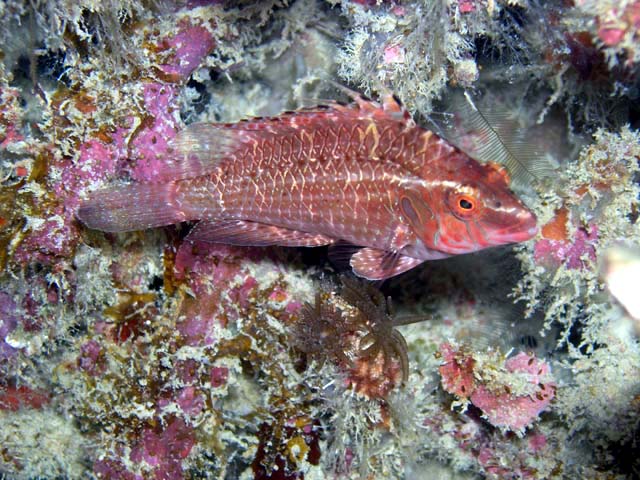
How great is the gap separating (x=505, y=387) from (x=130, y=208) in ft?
12.3

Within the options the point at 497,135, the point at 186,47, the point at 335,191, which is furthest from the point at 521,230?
the point at 186,47

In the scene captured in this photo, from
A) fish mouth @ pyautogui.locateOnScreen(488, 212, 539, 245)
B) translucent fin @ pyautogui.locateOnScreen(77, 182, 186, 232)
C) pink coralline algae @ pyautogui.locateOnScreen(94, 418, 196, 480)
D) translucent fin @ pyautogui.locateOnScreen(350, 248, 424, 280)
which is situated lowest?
pink coralline algae @ pyautogui.locateOnScreen(94, 418, 196, 480)

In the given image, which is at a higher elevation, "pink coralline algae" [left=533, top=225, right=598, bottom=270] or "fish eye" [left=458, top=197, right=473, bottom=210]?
"fish eye" [left=458, top=197, right=473, bottom=210]

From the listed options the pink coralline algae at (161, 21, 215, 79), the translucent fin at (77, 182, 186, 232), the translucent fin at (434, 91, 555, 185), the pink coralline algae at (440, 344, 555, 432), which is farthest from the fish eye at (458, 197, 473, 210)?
the pink coralline algae at (161, 21, 215, 79)

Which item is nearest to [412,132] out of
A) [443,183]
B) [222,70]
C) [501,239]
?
[443,183]

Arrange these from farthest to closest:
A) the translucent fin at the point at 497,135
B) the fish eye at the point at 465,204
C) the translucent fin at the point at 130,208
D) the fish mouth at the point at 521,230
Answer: the translucent fin at the point at 497,135, the translucent fin at the point at 130,208, the fish eye at the point at 465,204, the fish mouth at the point at 521,230

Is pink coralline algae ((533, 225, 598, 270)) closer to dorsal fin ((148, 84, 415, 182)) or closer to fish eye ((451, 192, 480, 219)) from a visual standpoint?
fish eye ((451, 192, 480, 219))

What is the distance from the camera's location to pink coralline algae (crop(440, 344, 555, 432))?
403 cm

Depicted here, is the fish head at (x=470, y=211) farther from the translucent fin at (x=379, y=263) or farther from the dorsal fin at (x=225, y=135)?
the dorsal fin at (x=225, y=135)

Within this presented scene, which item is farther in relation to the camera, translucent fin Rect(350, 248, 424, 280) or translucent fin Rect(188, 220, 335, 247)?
translucent fin Rect(188, 220, 335, 247)

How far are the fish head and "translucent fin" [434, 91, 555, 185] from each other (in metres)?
1.15

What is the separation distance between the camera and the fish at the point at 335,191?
3328 millimetres

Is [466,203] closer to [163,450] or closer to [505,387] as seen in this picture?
[505,387]

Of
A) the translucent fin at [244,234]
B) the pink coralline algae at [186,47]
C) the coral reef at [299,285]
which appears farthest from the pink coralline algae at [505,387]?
the pink coralline algae at [186,47]
